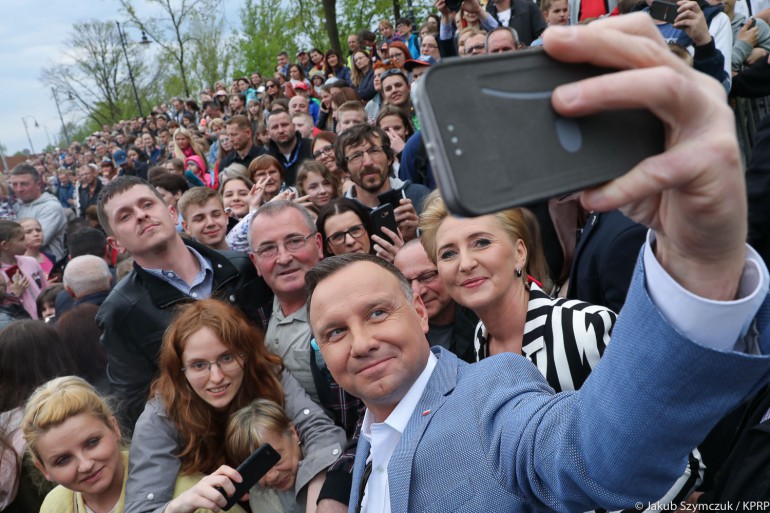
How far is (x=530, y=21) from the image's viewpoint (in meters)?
7.47

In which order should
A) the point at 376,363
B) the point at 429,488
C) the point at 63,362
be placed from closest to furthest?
the point at 429,488 → the point at 376,363 → the point at 63,362

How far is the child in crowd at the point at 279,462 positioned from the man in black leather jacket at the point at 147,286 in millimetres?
870

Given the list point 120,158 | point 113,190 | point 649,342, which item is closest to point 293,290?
point 113,190

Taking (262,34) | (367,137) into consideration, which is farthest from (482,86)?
(262,34)

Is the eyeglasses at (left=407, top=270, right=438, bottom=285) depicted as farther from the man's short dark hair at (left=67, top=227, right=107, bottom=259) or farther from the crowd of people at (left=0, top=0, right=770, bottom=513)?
the man's short dark hair at (left=67, top=227, right=107, bottom=259)

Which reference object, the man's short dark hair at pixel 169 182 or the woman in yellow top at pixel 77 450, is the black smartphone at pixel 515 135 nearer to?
the woman in yellow top at pixel 77 450

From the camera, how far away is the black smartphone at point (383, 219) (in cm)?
396

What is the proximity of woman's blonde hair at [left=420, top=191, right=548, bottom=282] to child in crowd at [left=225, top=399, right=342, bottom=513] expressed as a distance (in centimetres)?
106

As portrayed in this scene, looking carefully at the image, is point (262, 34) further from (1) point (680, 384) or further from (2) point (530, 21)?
(1) point (680, 384)

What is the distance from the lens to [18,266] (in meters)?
6.80

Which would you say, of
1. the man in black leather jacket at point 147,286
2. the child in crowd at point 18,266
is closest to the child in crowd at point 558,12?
the man in black leather jacket at point 147,286

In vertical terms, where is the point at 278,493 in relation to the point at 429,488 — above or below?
below

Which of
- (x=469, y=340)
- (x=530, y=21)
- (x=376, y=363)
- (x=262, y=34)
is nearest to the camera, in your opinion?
(x=376, y=363)

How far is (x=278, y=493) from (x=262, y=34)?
28.9 meters
